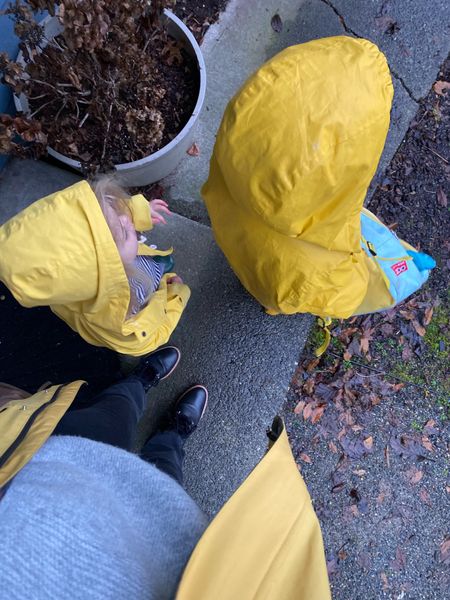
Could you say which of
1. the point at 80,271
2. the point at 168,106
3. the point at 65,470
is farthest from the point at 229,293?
the point at 65,470

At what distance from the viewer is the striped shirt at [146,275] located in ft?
6.85

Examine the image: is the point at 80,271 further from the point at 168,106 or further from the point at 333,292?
the point at 168,106

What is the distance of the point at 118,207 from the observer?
1.92 meters

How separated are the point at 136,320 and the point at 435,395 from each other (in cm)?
213

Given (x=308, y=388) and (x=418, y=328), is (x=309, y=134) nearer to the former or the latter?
(x=308, y=388)

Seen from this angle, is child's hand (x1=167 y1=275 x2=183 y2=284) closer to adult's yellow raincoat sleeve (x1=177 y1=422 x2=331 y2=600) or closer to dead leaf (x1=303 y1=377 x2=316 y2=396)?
dead leaf (x1=303 y1=377 x2=316 y2=396)

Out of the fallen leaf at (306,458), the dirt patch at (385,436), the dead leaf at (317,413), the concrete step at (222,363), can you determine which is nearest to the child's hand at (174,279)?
the concrete step at (222,363)

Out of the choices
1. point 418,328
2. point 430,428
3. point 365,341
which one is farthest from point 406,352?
point 430,428

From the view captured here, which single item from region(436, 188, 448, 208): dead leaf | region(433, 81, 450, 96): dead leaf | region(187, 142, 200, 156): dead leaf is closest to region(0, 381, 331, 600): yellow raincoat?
region(187, 142, 200, 156): dead leaf

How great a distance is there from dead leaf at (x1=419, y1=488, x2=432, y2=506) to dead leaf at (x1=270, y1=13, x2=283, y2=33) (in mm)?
3331

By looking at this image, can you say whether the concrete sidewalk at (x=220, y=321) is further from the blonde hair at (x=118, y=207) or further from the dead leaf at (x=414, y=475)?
the dead leaf at (x=414, y=475)

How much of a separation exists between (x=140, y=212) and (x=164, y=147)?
2.25 ft

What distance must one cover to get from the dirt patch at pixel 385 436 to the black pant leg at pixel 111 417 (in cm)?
106

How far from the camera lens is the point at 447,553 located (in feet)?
9.37
